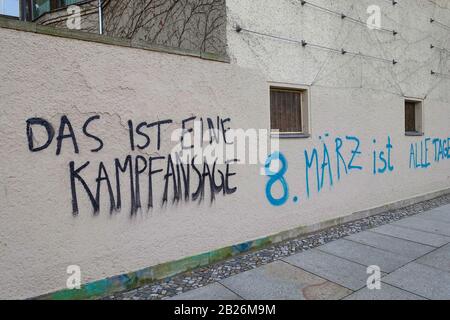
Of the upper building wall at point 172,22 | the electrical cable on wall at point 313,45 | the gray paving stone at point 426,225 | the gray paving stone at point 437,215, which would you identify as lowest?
the gray paving stone at point 437,215

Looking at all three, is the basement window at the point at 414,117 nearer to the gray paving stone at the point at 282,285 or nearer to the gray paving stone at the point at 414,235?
the gray paving stone at the point at 414,235

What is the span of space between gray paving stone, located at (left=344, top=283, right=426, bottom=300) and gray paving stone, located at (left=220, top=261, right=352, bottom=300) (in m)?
0.10

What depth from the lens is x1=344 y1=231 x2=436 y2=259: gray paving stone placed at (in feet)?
13.6

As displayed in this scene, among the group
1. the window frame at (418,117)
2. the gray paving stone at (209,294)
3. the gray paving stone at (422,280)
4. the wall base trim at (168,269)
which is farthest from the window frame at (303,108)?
the window frame at (418,117)

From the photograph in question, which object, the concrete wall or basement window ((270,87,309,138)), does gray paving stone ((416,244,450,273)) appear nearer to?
the concrete wall

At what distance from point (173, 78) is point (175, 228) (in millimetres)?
1676

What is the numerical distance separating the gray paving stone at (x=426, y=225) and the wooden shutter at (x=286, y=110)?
2.50 meters

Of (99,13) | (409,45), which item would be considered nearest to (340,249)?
(409,45)

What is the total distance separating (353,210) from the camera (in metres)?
5.59

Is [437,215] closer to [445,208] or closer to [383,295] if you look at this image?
[445,208]

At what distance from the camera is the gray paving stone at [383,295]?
299 cm

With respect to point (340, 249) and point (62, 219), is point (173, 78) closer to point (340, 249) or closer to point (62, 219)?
point (62, 219)

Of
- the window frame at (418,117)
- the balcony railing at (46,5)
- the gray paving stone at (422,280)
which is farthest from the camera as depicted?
the balcony railing at (46,5)

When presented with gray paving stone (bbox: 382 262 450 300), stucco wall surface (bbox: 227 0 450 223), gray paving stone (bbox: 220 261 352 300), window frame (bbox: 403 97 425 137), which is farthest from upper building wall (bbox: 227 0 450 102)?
gray paving stone (bbox: 382 262 450 300)
